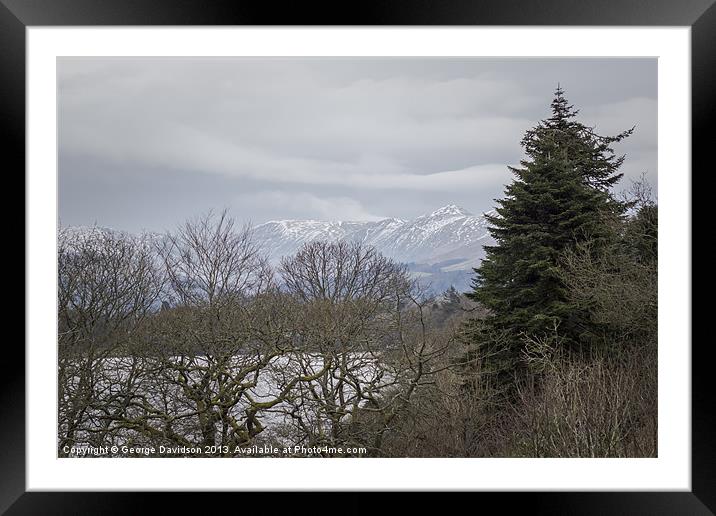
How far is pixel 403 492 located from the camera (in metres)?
1.90

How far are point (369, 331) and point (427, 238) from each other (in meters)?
0.80

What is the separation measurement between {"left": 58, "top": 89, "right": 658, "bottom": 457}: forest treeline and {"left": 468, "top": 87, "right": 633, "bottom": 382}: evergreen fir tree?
14 mm

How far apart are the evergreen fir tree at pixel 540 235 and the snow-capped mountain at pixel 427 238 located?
14cm

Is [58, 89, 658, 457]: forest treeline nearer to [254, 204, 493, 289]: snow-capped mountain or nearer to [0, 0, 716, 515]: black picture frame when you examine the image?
[254, 204, 493, 289]: snow-capped mountain

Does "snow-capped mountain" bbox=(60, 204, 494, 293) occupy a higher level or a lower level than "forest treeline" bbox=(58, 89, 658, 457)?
higher

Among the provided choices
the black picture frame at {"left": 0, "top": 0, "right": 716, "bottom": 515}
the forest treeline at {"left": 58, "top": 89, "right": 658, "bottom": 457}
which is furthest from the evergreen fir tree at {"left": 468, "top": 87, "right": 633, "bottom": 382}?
the black picture frame at {"left": 0, "top": 0, "right": 716, "bottom": 515}

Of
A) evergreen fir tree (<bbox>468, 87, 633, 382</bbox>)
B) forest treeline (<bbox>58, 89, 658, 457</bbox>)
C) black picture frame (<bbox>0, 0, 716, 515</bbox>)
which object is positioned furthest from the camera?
evergreen fir tree (<bbox>468, 87, 633, 382</bbox>)

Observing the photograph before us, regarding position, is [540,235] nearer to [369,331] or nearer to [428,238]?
[428,238]

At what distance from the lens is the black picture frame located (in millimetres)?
1807
